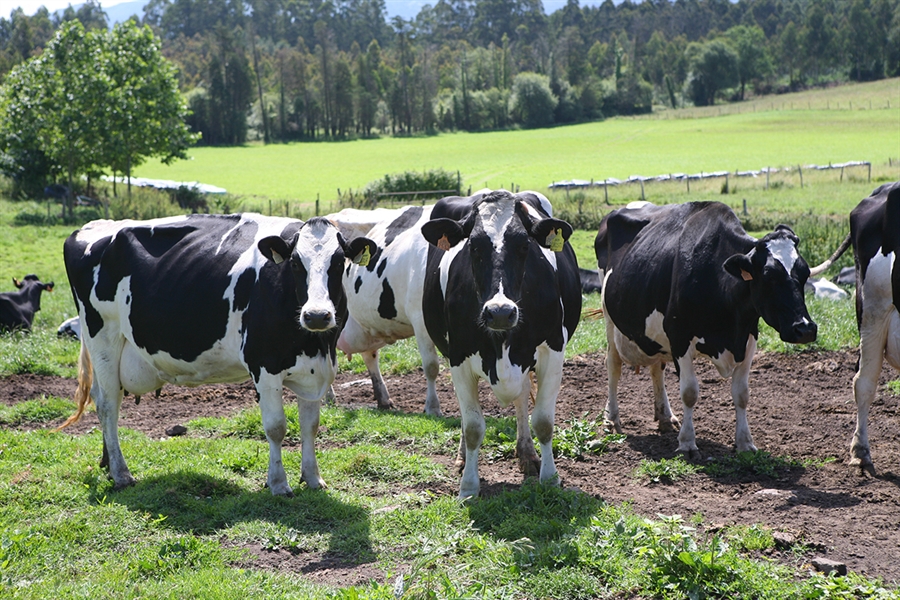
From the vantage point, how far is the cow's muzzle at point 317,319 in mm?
6828

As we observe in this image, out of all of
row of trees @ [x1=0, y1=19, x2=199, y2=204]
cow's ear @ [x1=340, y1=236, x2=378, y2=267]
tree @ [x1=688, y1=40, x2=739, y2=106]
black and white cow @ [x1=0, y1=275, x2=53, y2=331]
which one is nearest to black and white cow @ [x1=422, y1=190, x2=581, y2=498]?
cow's ear @ [x1=340, y1=236, x2=378, y2=267]

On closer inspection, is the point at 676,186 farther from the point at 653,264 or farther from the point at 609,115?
the point at 609,115

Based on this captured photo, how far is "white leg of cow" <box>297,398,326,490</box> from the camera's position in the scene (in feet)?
25.4

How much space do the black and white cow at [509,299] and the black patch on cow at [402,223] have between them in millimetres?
3281

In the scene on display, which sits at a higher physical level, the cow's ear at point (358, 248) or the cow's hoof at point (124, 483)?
the cow's ear at point (358, 248)

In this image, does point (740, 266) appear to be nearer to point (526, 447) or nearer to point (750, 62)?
point (526, 447)

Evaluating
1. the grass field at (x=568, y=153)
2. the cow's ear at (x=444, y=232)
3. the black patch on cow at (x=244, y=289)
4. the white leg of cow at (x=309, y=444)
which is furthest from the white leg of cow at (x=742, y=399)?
the grass field at (x=568, y=153)

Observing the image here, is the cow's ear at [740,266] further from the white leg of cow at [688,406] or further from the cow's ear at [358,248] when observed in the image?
the cow's ear at [358,248]

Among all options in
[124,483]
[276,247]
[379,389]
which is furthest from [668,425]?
[124,483]

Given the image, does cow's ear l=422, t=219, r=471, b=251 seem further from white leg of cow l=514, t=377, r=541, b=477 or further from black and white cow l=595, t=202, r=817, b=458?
black and white cow l=595, t=202, r=817, b=458

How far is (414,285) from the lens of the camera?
1035 centimetres

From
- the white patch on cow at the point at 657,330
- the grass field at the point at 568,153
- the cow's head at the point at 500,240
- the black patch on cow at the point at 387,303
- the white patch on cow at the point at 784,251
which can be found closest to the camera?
the cow's head at the point at 500,240

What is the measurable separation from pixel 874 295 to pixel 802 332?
2.58 ft

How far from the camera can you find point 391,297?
10.8 metres
